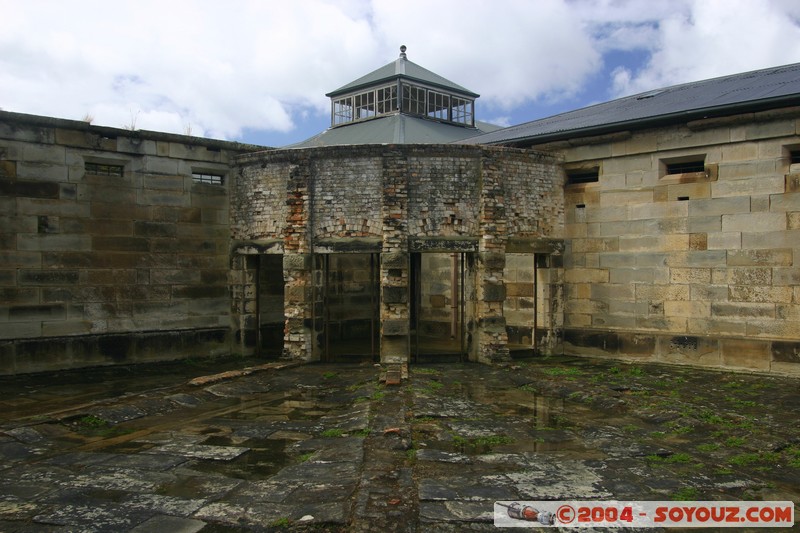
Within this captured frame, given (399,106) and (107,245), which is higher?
(399,106)

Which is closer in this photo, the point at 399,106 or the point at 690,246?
the point at 690,246

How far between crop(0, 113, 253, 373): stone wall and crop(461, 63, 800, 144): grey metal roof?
294 inches

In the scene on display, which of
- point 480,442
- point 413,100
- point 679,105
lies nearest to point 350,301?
point 413,100

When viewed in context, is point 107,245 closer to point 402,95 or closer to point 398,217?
point 398,217

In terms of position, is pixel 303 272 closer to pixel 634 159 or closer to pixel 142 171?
pixel 142 171

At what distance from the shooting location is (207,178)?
13.9m

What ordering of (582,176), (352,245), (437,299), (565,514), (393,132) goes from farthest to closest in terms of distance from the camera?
(393,132) → (437,299) → (582,176) → (352,245) → (565,514)

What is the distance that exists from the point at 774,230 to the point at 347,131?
16374mm

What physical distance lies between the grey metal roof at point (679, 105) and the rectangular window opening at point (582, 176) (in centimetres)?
82

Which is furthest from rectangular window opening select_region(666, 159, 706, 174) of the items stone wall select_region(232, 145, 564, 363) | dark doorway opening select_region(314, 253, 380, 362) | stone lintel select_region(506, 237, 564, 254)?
dark doorway opening select_region(314, 253, 380, 362)

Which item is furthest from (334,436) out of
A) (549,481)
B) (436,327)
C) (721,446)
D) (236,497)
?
(436,327)

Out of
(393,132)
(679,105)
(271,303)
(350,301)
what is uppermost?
(393,132)

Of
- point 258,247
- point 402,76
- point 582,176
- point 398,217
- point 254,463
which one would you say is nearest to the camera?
point 254,463

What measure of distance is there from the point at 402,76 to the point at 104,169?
44.4 ft
